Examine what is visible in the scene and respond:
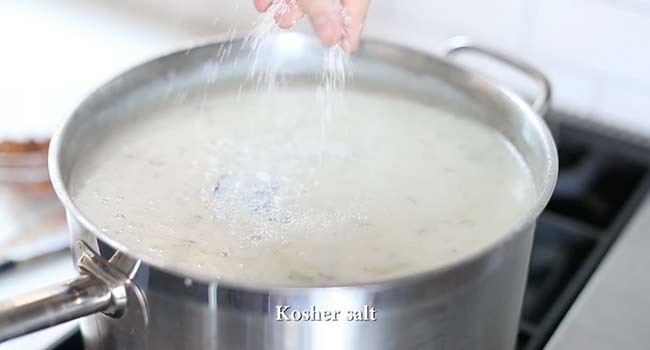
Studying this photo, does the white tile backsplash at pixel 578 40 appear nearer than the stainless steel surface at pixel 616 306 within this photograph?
No

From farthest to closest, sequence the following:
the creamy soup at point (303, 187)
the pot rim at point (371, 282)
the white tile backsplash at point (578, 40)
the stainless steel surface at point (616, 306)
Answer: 1. the white tile backsplash at point (578, 40)
2. the stainless steel surface at point (616, 306)
3. the creamy soup at point (303, 187)
4. the pot rim at point (371, 282)

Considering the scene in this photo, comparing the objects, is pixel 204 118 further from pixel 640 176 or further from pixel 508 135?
pixel 640 176

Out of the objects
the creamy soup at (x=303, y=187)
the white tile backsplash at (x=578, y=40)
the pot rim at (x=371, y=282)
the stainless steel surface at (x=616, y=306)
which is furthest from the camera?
the white tile backsplash at (x=578, y=40)

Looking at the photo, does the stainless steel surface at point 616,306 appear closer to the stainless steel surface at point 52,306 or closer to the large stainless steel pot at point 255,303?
the large stainless steel pot at point 255,303

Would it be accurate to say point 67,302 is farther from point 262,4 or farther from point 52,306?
point 262,4

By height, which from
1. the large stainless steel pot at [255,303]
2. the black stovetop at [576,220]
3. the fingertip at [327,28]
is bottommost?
the black stovetop at [576,220]

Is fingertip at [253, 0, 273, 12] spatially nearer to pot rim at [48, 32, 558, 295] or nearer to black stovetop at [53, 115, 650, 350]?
pot rim at [48, 32, 558, 295]

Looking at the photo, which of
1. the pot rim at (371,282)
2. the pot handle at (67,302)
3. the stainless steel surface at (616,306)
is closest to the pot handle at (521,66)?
the pot rim at (371,282)
